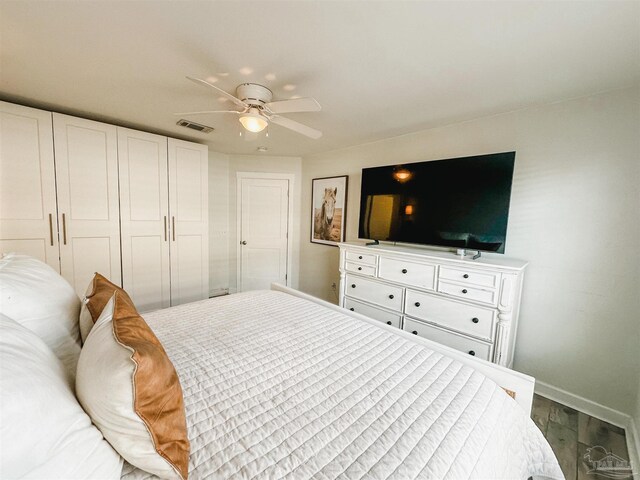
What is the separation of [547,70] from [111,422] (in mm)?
2614

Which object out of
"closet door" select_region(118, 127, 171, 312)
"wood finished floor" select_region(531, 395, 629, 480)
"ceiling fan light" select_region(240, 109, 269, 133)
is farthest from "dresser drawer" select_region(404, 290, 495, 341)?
"closet door" select_region(118, 127, 171, 312)

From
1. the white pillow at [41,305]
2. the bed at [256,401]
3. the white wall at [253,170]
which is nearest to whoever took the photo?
the bed at [256,401]

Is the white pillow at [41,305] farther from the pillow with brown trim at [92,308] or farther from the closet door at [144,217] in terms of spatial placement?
the closet door at [144,217]

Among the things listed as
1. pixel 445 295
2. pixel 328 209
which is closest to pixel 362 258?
pixel 445 295

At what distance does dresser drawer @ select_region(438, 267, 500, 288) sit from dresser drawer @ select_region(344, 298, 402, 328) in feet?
2.02

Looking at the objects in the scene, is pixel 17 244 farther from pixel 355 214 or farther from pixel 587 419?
pixel 587 419

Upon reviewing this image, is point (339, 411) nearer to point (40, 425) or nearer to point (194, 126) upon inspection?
point (40, 425)

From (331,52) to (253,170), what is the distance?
287cm

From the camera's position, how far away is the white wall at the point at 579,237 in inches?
70.6

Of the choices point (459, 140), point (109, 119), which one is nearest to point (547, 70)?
point (459, 140)

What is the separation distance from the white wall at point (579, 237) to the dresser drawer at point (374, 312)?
1.02 m

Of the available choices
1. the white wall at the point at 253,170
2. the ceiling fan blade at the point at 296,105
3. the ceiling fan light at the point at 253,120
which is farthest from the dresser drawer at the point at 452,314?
the white wall at the point at 253,170

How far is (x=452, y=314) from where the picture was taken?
2162mm
